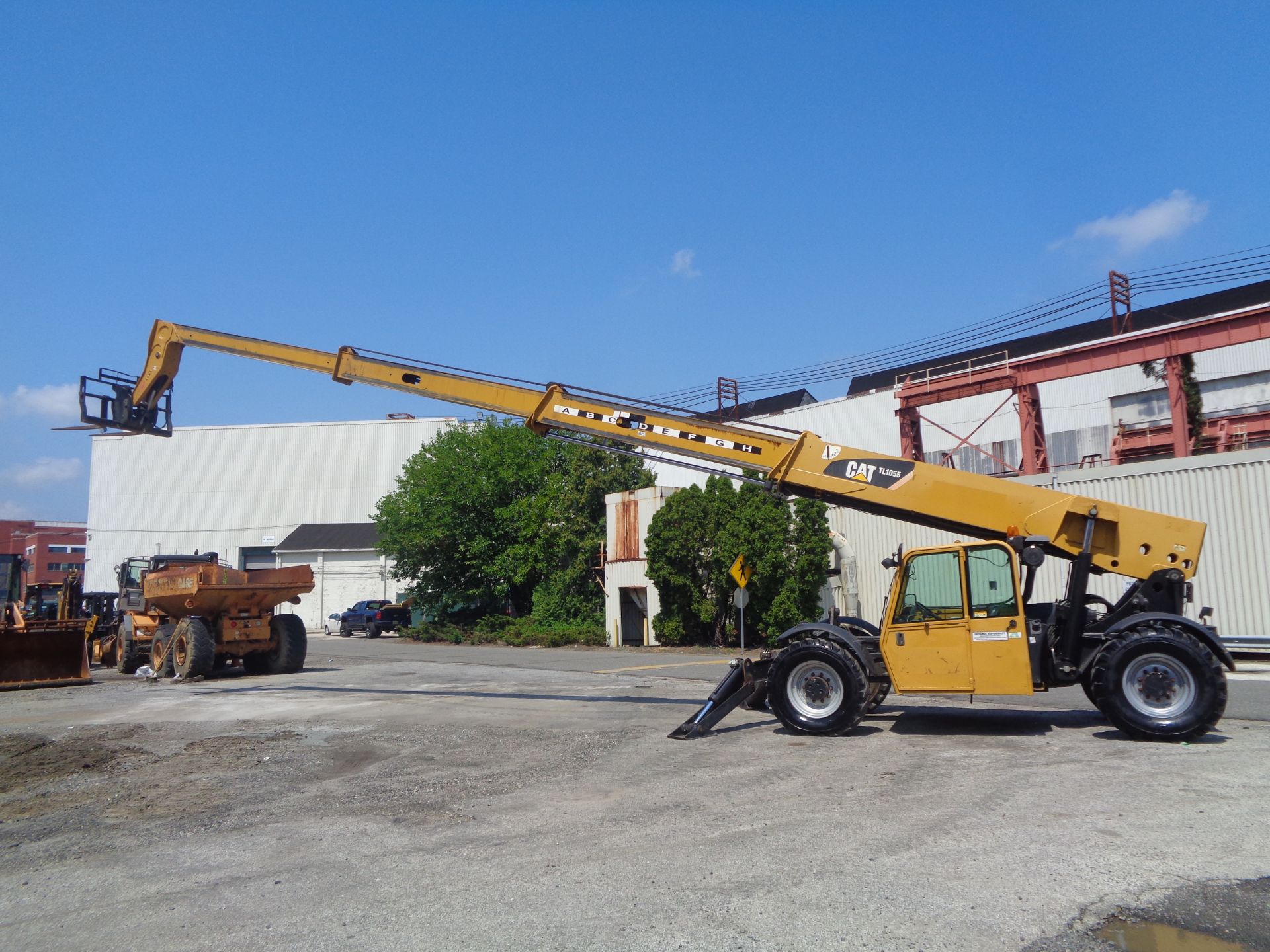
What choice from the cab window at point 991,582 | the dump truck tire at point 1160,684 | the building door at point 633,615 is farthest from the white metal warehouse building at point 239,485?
the dump truck tire at point 1160,684

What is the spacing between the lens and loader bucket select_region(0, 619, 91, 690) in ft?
62.4

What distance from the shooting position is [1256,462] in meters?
21.7

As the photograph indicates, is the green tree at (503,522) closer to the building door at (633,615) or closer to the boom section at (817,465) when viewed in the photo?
the building door at (633,615)

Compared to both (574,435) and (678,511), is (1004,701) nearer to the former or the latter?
(574,435)

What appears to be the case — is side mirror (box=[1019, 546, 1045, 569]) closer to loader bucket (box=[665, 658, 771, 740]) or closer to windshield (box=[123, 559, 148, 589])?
loader bucket (box=[665, 658, 771, 740])

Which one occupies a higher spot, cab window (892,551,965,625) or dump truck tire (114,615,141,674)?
cab window (892,551,965,625)

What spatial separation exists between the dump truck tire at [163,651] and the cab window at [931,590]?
16.0m

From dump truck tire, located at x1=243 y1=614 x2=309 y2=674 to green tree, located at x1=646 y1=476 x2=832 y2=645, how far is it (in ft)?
49.0

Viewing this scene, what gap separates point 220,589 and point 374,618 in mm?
30376

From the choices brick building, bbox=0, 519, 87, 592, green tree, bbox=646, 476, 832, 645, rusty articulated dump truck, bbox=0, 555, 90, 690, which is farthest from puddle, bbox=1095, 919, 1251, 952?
brick building, bbox=0, 519, 87, 592

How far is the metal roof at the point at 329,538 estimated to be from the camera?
196ft

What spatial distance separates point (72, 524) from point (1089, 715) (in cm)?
11995

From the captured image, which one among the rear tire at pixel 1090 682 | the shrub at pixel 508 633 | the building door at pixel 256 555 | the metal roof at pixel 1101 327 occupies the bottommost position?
the shrub at pixel 508 633

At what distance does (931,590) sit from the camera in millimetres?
10422
